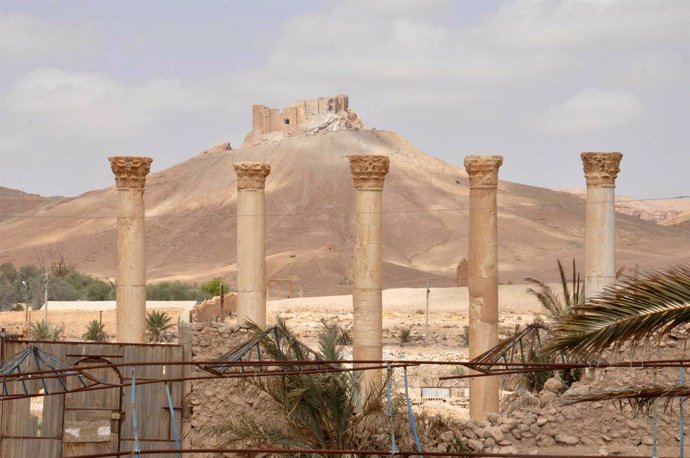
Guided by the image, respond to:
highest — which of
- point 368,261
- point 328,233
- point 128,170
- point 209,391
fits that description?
point 328,233

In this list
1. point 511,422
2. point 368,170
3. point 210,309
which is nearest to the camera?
point 511,422

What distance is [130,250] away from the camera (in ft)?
73.5

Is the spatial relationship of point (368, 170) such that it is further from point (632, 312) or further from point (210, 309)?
point (210, 309)

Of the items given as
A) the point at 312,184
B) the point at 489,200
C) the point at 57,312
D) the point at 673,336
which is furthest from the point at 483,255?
the point at 312,184

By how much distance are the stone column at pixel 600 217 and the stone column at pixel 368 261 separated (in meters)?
3.41

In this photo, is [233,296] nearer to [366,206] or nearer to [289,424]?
[366,206]

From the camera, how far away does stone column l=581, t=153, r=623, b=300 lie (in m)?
20.6

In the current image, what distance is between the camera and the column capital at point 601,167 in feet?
68.2

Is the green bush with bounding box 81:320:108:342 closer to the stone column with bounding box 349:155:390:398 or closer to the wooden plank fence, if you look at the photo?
the stone column with bounding box 349:155:390:398

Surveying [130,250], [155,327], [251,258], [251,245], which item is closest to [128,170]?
[130,250]

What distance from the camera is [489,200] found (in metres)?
20.7

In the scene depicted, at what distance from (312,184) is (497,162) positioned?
3298 inches

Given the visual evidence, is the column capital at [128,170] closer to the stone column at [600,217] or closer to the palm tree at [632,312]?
the stone column at [600,217]

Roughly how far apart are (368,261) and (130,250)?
4329mm
